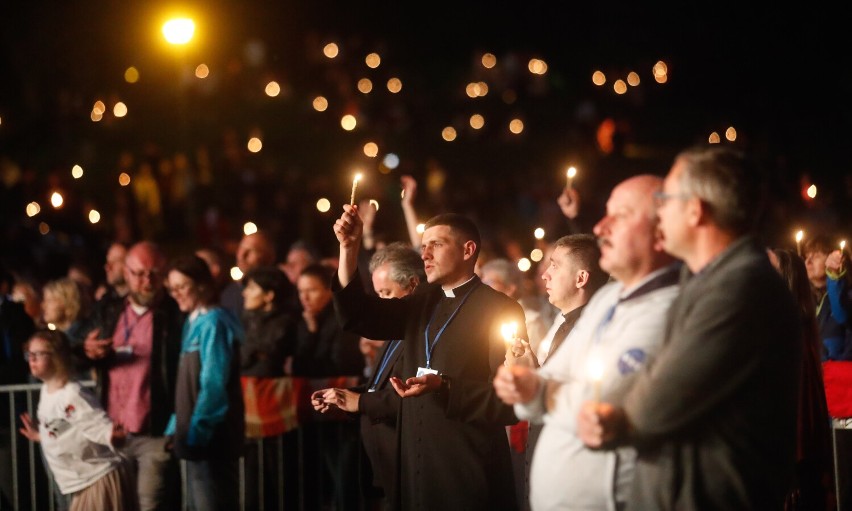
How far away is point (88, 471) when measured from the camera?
8.12 m

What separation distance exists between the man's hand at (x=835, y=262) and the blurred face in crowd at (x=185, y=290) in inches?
180

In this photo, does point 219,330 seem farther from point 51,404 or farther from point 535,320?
point 535,320

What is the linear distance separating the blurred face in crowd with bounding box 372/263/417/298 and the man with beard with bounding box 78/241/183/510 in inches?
87.9

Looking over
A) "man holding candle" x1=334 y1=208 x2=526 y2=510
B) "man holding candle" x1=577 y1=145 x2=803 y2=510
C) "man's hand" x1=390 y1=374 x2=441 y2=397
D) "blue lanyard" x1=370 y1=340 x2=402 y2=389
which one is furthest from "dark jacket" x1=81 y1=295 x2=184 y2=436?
"man holding candle" x1=577 y1=145 x2=803 y2=510

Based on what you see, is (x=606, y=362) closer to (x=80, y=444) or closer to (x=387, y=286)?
(x=387, y=286)

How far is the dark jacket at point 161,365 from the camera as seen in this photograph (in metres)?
8.70

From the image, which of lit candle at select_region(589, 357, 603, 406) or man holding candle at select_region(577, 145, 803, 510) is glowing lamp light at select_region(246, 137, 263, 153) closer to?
man holding candle at select_region(577, 145, 803, 510)

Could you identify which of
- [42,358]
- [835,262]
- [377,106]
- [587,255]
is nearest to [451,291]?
[587,255]

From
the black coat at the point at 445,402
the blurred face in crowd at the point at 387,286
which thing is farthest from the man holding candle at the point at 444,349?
the blurred face in crowd at the point at 387,286

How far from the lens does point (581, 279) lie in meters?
6.48

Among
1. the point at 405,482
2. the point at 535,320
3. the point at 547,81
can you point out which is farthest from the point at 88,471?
the point at 547,81

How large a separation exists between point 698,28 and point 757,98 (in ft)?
10.9

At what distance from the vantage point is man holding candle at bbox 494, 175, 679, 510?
3.89 m

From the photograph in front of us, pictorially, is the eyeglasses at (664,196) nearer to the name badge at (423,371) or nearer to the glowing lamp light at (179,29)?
the name badge at (423,371)
